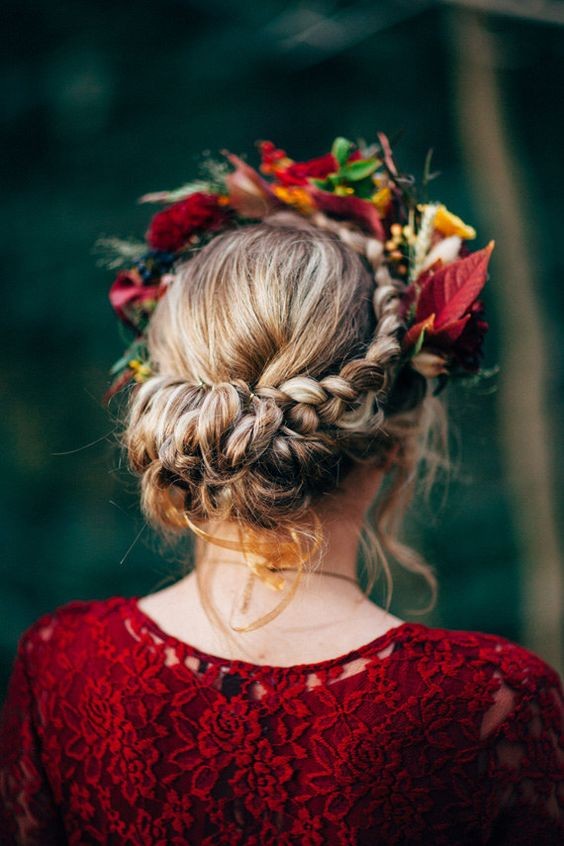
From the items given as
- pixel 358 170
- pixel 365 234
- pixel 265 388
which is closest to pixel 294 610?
pixel 265 388

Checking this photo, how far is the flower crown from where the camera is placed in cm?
125

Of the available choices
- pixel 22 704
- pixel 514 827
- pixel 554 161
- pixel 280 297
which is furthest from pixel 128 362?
pixel 554 161

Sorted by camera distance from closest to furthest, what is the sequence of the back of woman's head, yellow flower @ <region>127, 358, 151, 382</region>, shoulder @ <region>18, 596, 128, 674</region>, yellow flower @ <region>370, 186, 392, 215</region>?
the back of woman's head, shoulder @ <region>18, 596, 128, 674</region>, yellow flower @ <region>127, 358, 151, 382</region>, yellow flower @ <region>370, 186, 392, 215</region>

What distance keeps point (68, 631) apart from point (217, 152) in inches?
62.2

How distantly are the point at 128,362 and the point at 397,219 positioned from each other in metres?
0.59

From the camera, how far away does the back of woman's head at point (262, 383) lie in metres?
1.00

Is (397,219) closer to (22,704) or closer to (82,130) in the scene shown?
(22,704)

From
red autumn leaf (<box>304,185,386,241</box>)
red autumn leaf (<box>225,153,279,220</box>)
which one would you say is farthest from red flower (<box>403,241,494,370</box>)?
red autumn leaf (<box>225,153,279,220</box>)

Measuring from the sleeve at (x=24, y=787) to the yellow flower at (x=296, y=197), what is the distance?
3.21ft

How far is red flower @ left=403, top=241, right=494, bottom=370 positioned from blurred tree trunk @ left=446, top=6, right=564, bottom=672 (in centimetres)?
108

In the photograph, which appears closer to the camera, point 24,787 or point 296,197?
point 24,787

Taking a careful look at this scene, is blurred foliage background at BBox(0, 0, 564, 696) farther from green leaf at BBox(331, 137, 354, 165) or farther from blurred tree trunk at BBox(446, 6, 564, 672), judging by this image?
green leaf at BBox(331, 137, 354, 165)

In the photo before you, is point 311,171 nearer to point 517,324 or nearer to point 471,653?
point 471,653

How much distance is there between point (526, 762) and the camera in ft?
3.43
